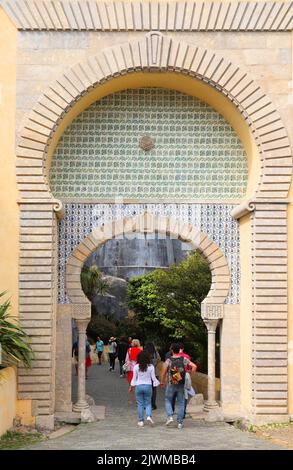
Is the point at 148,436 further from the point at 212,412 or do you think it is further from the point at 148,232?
the point at 148,232

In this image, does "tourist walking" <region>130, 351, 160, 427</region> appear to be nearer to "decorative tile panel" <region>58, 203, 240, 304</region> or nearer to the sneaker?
the sneaker

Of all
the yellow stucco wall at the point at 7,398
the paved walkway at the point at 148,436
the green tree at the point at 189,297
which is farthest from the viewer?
the green tree at the point at 189,297

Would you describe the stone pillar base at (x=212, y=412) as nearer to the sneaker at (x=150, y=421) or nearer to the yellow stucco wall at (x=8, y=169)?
the sneaker at (x=150, y=421)

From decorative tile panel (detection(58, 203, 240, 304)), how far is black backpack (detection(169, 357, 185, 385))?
71.3 inches

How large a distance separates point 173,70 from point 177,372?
4450 millimetres

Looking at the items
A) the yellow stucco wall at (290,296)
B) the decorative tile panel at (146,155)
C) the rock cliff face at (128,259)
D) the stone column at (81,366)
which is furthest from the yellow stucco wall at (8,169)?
the rock cliff face at (128,259)

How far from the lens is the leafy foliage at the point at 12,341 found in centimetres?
1045

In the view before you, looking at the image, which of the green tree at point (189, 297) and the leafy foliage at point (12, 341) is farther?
the green tree at point (189, 297)

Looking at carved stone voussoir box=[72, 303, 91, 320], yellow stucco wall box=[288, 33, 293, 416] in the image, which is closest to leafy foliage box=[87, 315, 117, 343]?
carved stone voussoir box=[72, 303, 91, 320]

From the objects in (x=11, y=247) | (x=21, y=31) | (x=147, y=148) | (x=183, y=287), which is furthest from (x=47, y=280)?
(x=183, y=287)

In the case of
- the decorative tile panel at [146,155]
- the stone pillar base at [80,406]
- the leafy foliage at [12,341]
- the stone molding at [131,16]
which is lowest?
the stone pillar base at [80,406]

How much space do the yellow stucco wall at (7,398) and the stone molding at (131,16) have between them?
5.09 metres

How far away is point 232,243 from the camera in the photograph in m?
12.1

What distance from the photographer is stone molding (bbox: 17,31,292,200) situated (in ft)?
36.6
